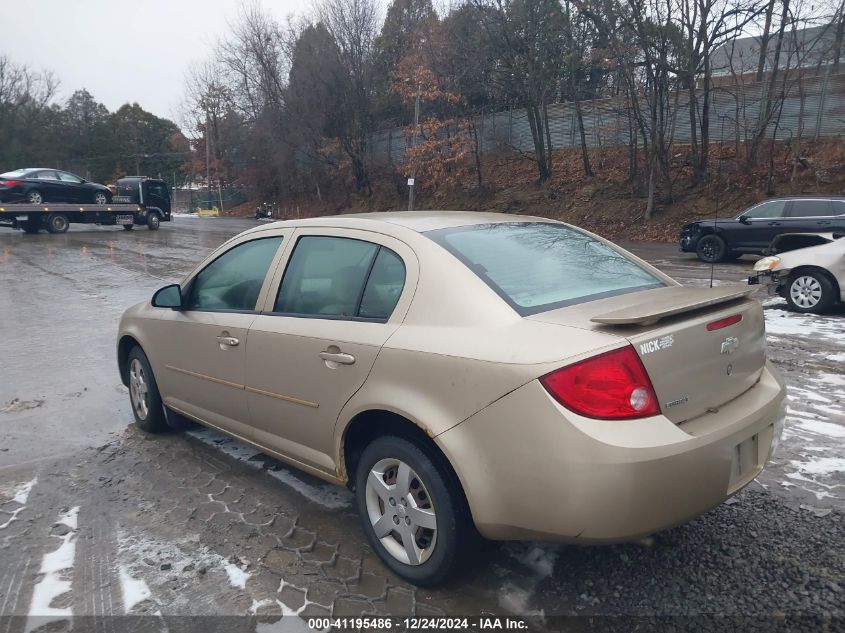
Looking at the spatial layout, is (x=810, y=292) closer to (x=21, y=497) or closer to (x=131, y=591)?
(x=131, y=591)

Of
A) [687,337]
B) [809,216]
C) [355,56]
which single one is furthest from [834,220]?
[355,56]

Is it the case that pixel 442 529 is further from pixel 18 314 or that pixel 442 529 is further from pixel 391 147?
pixel 391 147

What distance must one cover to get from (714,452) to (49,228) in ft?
93.3

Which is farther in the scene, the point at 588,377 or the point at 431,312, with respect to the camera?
the point at 431,312

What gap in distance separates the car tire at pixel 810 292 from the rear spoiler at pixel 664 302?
21.5ft

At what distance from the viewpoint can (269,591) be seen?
286 cm

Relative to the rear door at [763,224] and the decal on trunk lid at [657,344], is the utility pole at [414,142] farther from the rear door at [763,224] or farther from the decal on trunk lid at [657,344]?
the decal on trunk lid at [657,344]

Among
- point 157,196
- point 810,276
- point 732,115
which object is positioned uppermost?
point 732,115

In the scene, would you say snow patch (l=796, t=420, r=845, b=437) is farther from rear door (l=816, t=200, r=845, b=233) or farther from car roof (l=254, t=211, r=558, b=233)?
rear door (l=816, t=200, r=845, b=233)

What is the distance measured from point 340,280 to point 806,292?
7.81m

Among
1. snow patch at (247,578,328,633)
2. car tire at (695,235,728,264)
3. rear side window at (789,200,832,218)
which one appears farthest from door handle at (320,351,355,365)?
rear side window at (789,200,832,218)

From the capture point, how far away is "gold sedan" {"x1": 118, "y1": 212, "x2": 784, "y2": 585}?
2.35 m

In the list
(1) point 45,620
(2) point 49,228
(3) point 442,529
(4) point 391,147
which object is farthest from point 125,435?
(4) point 391,147

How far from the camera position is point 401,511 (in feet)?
9.36
